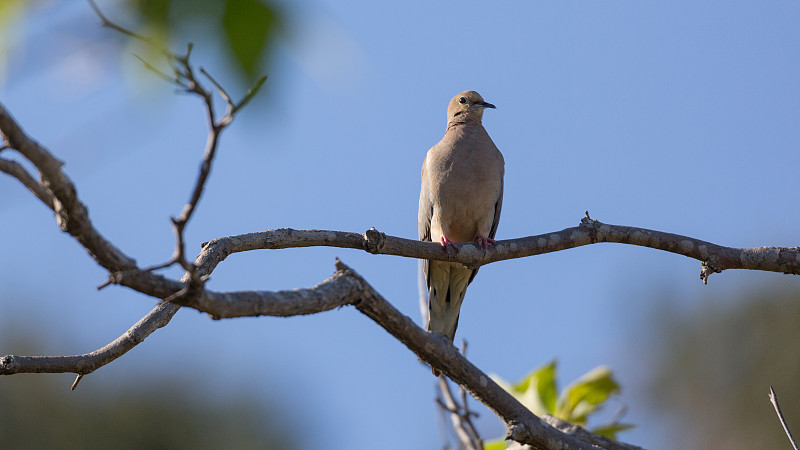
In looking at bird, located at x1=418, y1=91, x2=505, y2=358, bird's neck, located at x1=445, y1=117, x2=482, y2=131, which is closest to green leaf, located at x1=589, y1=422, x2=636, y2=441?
bird, located at x1=418, y1=91, x2=505, y2=358

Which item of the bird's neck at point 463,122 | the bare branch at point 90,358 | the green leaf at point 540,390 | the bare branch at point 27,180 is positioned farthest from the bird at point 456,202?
the bare branch at point 27,180

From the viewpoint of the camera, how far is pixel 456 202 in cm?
650

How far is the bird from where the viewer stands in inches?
257

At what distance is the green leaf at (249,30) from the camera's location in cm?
152

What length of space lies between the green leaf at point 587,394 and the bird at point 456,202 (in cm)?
164

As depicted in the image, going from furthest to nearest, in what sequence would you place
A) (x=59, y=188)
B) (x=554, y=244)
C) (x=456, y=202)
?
(x=456, y=202), (x=554, y=244), (x=59, y=188)

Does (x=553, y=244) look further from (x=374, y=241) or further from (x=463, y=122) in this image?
(x=463, y=122)

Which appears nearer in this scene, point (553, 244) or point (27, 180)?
point (27, 180)

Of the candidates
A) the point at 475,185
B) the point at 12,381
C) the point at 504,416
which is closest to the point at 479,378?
the point at 504,416

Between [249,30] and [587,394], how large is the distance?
4.04m

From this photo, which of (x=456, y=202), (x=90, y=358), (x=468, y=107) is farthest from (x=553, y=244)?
(x=468, y=107)

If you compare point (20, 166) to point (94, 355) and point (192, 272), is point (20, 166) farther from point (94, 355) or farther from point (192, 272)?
→ point (94, 355)

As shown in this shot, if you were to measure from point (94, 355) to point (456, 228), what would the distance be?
3.93m

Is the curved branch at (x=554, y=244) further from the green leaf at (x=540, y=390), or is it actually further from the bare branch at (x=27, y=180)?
the bare branch at (x=27, y=180)
